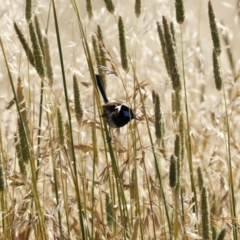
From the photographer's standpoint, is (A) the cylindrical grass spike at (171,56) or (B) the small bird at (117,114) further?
(B) the small bird at (117,114)

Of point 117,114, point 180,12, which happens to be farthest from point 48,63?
point 180,12

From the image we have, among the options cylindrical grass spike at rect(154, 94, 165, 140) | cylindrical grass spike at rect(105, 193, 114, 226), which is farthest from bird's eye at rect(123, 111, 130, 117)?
cylindrical grass spike at rect(105, 193, 114, 226)

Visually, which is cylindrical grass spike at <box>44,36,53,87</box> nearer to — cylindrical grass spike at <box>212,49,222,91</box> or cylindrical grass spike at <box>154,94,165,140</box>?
cylindrical grass spike at <box>154,94,165,140</box>

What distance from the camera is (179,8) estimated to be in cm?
224

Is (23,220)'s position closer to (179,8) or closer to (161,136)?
(161,136)

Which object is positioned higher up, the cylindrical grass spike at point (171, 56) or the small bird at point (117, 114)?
the cylindrical grass spike at point (171, 56)

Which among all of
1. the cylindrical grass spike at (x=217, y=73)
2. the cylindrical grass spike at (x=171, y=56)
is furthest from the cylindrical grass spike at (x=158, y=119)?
the cylindrical grass spike at (x=217, y=73)

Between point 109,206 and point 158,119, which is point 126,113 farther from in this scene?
point 109,206

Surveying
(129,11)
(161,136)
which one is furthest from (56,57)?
(161,136)

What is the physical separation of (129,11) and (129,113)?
19.5ft

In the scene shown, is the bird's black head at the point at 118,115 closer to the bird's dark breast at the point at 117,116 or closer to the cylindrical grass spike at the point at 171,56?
the bird's dark breast at the point at 117,116

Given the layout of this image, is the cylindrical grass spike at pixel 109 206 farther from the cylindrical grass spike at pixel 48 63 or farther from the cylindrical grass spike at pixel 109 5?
the cylindrical grass spike at pixel 109 5

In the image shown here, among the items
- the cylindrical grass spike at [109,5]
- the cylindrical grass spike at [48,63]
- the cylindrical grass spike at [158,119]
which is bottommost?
the cylindrical grass spike at [158,119]

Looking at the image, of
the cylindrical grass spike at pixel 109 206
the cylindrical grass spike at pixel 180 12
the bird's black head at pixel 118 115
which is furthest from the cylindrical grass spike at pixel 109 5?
the cylindrical grass spike at pixel 109 206
